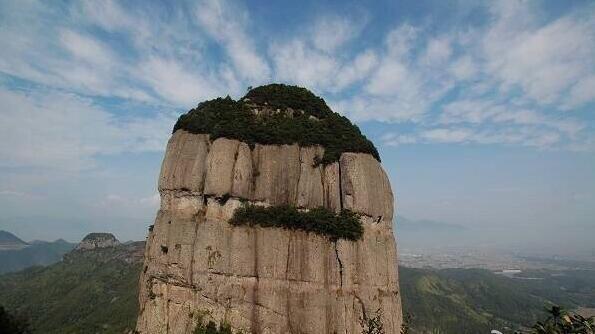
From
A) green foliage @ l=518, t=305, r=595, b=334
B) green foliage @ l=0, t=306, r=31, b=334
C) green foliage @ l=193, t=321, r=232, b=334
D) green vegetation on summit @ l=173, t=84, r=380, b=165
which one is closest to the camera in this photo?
green foliage @ l=518, t=305, r=595, b=334

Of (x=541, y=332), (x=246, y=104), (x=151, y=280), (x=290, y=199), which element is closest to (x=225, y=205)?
(x=290, y=199)

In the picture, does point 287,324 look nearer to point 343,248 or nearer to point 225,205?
point 343,248

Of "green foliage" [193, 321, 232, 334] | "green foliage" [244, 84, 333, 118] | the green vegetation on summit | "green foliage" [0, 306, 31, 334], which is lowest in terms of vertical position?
"green foliage" [193, 321, 232, 334]

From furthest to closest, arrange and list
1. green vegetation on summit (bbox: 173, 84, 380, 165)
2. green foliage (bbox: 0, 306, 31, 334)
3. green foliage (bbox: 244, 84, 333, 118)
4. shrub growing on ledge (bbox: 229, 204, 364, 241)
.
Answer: green foliage (bbox: 244, 84, 333, 118)
green vegetation on summit (bbox: 173, 84, 380, 165)
shrub growing on ledge (bbox: 229, 204, 364, 241)
green foliage (bbox: 0, 306, 31, 334)

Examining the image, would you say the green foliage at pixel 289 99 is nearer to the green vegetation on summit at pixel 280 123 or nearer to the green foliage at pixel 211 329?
the green vegetation on summit at pixel 280 123

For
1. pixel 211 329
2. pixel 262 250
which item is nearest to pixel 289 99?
pixel 262 250

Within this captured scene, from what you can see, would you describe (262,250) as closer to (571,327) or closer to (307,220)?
(307,220)

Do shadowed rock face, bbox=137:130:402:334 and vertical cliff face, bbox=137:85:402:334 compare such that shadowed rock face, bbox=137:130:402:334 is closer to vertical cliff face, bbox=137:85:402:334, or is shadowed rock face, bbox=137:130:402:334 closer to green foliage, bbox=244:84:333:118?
vertical cliff face, bbox=137:85:402:334

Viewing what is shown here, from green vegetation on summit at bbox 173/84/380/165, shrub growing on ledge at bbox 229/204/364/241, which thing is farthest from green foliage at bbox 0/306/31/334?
green vegetation on summit at bbox 173/84/380/165
